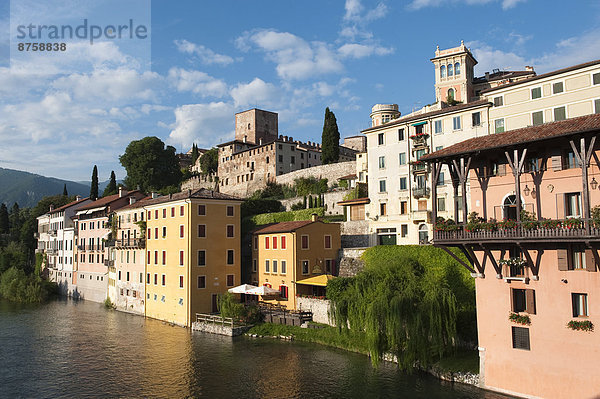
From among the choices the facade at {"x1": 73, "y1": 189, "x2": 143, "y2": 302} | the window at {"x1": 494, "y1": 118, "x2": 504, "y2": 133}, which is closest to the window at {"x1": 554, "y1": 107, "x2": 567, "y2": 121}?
the window at {"x1": 494, "y1": 118, "x2": 504, "y2": 133}

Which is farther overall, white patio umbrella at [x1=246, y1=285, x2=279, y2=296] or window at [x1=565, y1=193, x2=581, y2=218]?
white patio umbrella at [x1=246, y1=285, x2=279, y2=296]

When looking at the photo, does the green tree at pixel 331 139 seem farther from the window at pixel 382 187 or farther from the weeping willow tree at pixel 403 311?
the weeping willow tree at pixel 403 311

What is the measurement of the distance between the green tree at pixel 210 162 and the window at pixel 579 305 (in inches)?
3515

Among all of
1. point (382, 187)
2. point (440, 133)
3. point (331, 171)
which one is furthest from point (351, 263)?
point (331, 171)

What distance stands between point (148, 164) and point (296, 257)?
59.1 m

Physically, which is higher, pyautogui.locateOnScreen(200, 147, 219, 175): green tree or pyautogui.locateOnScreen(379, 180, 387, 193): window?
pyautogui.locateOnScreen(200, 147, 219, 175): green tree

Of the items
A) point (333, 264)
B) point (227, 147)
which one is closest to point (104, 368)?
point (333, 264)

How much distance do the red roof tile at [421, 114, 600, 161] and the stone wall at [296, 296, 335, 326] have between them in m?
15.6

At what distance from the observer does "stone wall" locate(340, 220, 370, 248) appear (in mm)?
44969

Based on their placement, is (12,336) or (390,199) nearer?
(12,336)

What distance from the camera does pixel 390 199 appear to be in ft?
142

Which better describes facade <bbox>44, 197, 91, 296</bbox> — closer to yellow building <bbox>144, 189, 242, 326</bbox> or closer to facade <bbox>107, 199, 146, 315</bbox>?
facade <bbox>107, 199, 146, 315</bbox>

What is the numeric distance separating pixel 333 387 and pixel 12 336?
2944 centimetres

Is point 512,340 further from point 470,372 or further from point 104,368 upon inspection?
point 104,368
